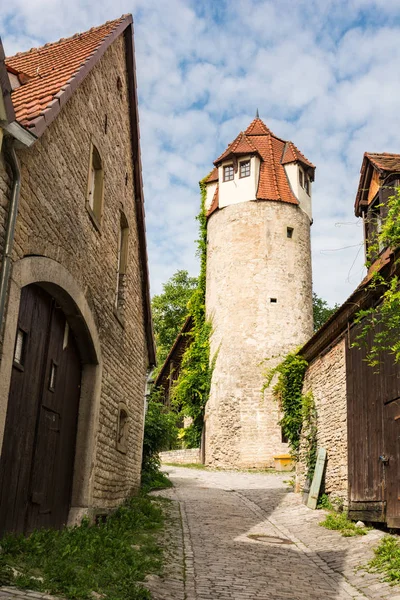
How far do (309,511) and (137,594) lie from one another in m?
8.06

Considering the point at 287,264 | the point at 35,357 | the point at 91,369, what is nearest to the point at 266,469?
the point at 287,264

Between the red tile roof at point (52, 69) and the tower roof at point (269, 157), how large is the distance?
18.0m

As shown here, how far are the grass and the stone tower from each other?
17464mm

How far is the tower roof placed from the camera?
28359 mm

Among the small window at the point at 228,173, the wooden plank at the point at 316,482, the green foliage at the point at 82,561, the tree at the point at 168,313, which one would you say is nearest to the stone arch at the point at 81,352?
the green foliage at the point at 82,561

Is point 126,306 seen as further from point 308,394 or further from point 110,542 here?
point 308,394

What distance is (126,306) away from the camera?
438 inches

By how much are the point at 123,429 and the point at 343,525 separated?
4.14 metres

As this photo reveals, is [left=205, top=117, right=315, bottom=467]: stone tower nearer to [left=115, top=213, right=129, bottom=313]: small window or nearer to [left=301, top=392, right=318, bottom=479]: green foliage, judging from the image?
[left=301, top=392, right=318, bottom=479]: green foliage

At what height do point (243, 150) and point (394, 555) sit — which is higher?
point (243, 150)

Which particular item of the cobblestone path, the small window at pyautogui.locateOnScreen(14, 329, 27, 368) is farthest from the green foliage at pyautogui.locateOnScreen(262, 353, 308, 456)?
the small window at pyautogui.locateOnScreen(14, 329, 27, 368)

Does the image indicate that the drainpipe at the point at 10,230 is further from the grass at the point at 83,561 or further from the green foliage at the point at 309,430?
the green foliage at the point at 309,430

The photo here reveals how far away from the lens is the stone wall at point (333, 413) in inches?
480

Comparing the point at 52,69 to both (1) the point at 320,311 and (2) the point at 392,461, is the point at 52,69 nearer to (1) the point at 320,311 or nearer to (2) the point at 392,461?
(2) the point at 392,461
